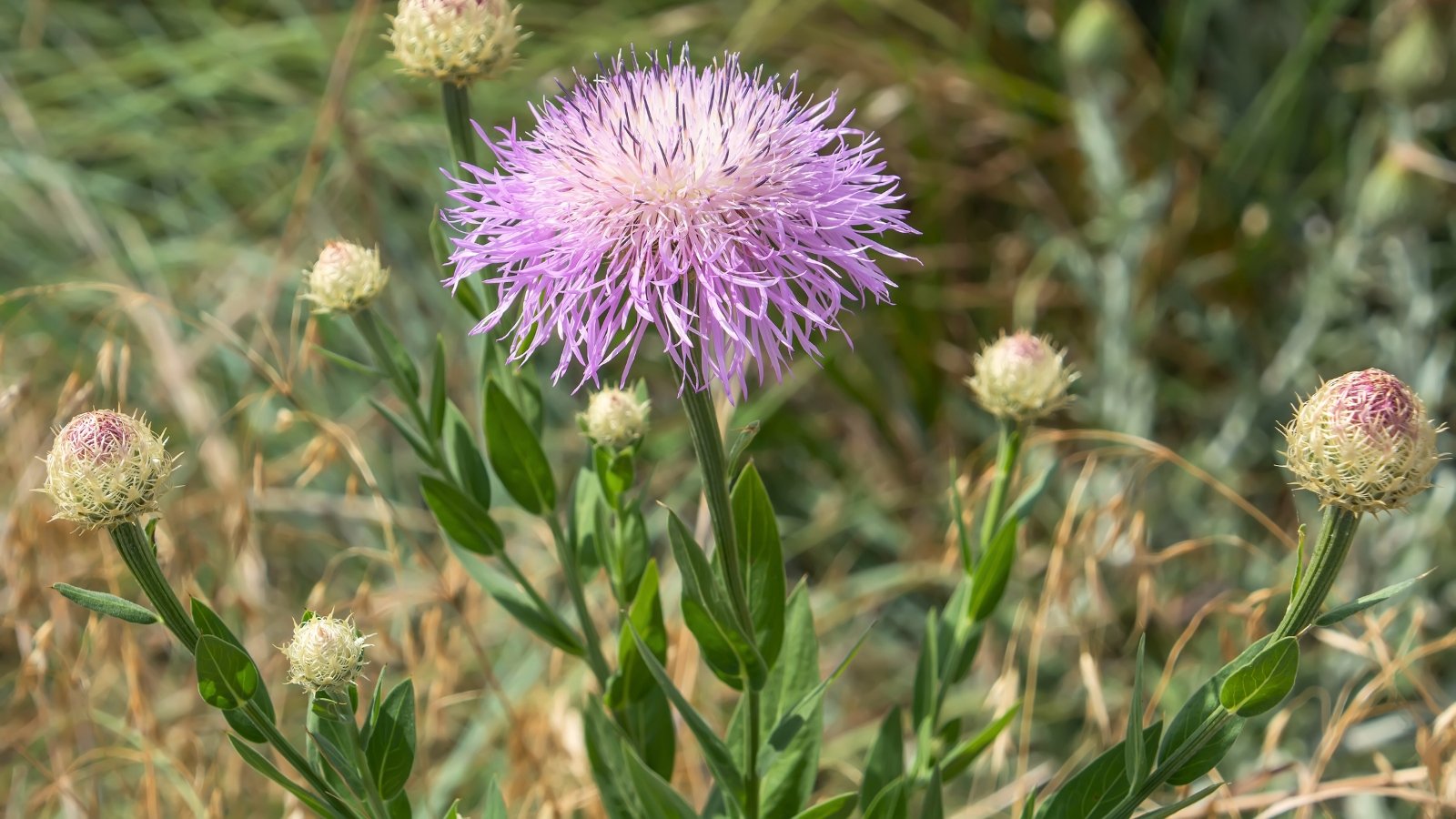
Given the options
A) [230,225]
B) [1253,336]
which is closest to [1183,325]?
[1253,336]

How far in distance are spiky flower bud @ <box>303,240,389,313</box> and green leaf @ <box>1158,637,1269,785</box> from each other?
72cm

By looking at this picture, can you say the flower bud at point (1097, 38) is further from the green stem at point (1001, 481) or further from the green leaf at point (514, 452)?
the green leaf at point (514, 452)

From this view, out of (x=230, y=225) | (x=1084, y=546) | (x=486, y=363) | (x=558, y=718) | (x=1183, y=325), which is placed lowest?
(x=1084, y=546)

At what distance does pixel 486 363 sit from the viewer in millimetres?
1108

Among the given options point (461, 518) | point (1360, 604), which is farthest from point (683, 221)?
point (1360, 604)

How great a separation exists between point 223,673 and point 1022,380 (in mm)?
702

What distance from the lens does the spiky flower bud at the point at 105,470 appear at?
83 centimetres

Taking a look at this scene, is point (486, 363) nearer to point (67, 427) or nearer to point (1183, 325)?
point (67, 427)

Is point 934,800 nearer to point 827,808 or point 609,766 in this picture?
point 827,808

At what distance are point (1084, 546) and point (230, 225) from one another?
1876mm

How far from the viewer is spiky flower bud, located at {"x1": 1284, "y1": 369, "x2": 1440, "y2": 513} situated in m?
0.81

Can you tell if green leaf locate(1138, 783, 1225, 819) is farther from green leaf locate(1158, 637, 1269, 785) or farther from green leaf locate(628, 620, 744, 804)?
green leaf locate(628, 620, 744, 804)

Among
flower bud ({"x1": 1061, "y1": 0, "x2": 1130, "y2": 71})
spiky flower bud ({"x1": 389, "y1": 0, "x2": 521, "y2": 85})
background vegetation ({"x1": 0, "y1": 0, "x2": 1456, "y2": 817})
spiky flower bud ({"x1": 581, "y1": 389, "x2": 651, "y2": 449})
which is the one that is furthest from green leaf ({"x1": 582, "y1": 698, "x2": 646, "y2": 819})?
flower bud ({"x1": 1061, "y1": 0, "x2": 1130, "y2": 71})

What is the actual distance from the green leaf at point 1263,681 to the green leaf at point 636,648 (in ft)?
1.44
